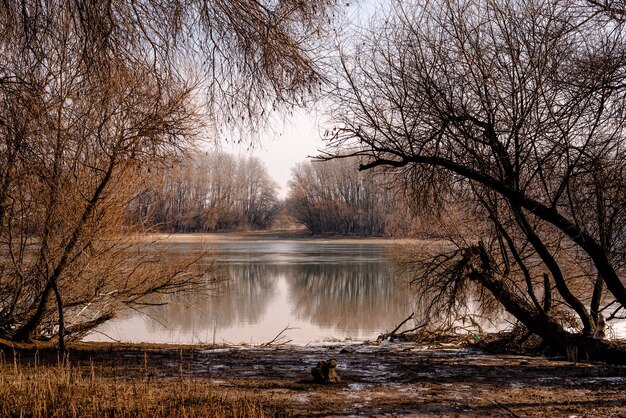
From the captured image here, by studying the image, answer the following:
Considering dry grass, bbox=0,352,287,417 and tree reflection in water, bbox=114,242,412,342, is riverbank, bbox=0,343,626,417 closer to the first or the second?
dry grass, bbox=0,352,287,417

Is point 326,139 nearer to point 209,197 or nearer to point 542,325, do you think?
point 542,325

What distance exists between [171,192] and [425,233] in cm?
540

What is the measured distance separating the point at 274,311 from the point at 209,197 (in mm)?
28326

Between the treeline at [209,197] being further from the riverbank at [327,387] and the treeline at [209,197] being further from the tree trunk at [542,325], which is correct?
the tree trunk at [542,325]

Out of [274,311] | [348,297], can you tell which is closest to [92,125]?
[274,311]

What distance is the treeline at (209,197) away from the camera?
454 inches

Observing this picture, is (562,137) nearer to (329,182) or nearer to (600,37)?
(600,37)

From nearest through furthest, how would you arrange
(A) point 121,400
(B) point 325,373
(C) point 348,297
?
(A) point 121,400
(B) point 325,373
(C) point 348,297

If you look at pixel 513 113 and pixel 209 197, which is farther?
pixel 209 197

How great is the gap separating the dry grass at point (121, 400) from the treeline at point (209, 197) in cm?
222

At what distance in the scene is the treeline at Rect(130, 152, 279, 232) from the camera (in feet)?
37.9

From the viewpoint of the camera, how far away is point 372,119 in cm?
779

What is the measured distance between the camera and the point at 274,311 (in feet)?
55.6

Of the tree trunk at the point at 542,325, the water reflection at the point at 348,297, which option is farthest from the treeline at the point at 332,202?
the tree trunk at the point at 542,325
